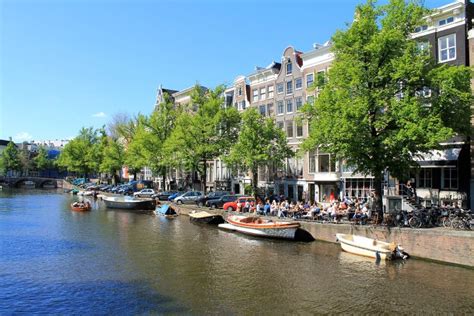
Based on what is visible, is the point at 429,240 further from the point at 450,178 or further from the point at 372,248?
the point at 450,178

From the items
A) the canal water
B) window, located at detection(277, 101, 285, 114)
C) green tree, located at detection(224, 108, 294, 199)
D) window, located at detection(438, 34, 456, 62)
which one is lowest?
the canal water

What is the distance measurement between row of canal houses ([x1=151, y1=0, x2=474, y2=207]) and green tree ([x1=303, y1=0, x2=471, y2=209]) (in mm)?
2535

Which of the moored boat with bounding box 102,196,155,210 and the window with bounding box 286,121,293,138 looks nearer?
the window with bounding box 286,121,293,138

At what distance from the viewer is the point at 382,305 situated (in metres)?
17.5

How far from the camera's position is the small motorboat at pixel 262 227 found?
32156 millimetres

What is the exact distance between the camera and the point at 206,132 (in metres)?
56.2

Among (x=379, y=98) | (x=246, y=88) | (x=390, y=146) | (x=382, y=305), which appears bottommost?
(x=382, y=305)

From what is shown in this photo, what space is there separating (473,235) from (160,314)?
17467mm

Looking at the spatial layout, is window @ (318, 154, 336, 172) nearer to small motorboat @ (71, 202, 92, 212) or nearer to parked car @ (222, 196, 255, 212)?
parked car @ (222, 196, 255, 212)

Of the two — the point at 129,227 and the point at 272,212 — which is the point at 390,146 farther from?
the point at 129,227

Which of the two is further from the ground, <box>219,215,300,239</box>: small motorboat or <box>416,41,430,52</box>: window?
<box>416,41,430,52</box>: window

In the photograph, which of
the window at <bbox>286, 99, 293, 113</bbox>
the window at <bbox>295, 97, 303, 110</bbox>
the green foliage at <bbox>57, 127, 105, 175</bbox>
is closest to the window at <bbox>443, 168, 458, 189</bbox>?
the window at <bbox>295, 97, 303, 110</bbox>

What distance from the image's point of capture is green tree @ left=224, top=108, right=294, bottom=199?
46469mm

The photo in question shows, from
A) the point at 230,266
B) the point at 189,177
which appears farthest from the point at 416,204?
the point at 189,177
